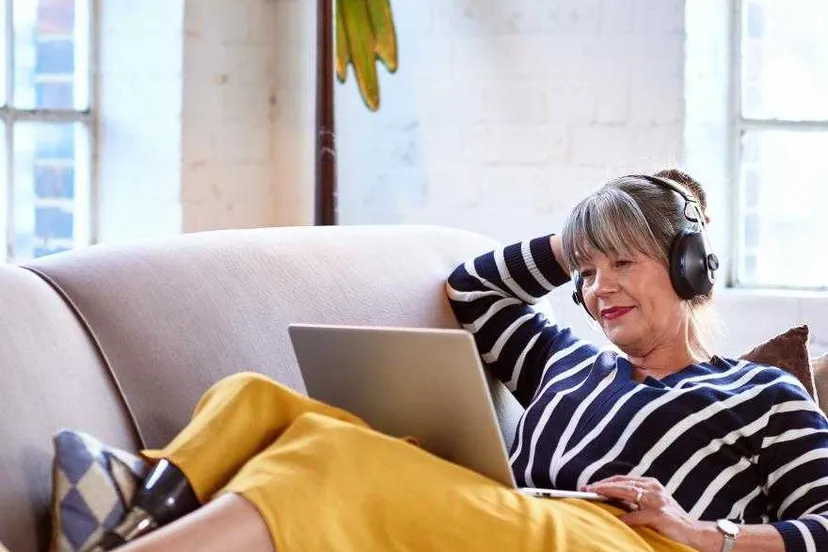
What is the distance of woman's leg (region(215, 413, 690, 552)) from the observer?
127 centimetres

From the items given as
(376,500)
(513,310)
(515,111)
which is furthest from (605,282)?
(515,111)

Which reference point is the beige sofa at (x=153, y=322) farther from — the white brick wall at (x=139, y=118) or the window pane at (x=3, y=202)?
the window pane at (x=3, y=202)

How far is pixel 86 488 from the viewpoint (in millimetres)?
1264

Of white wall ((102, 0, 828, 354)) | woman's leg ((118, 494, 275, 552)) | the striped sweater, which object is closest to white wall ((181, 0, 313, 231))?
white wall ((102, 0, 828, 354))

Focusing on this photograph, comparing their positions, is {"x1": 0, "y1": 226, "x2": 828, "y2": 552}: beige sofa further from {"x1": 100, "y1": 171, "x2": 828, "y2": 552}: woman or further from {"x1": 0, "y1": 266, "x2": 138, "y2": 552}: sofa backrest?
{"x1": 100, "y1": 171, "x2": 828, "y2": 552}: woman

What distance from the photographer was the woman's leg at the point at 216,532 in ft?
3.79

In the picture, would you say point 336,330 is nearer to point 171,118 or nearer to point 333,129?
point 333,129

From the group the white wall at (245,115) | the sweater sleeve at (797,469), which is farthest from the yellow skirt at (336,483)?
the white wall at (245,115)

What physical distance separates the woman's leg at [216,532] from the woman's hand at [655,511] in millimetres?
517

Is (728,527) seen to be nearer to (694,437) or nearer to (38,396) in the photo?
(694,437)

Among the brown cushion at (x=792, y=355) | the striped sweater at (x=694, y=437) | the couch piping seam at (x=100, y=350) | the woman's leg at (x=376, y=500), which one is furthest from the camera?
the brown cushion at (x=792, y=355)

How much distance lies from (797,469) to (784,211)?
185 cm

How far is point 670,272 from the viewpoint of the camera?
1.81 metres

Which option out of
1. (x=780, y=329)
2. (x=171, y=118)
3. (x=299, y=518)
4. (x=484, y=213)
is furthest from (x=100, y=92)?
(x=299, y=518)
